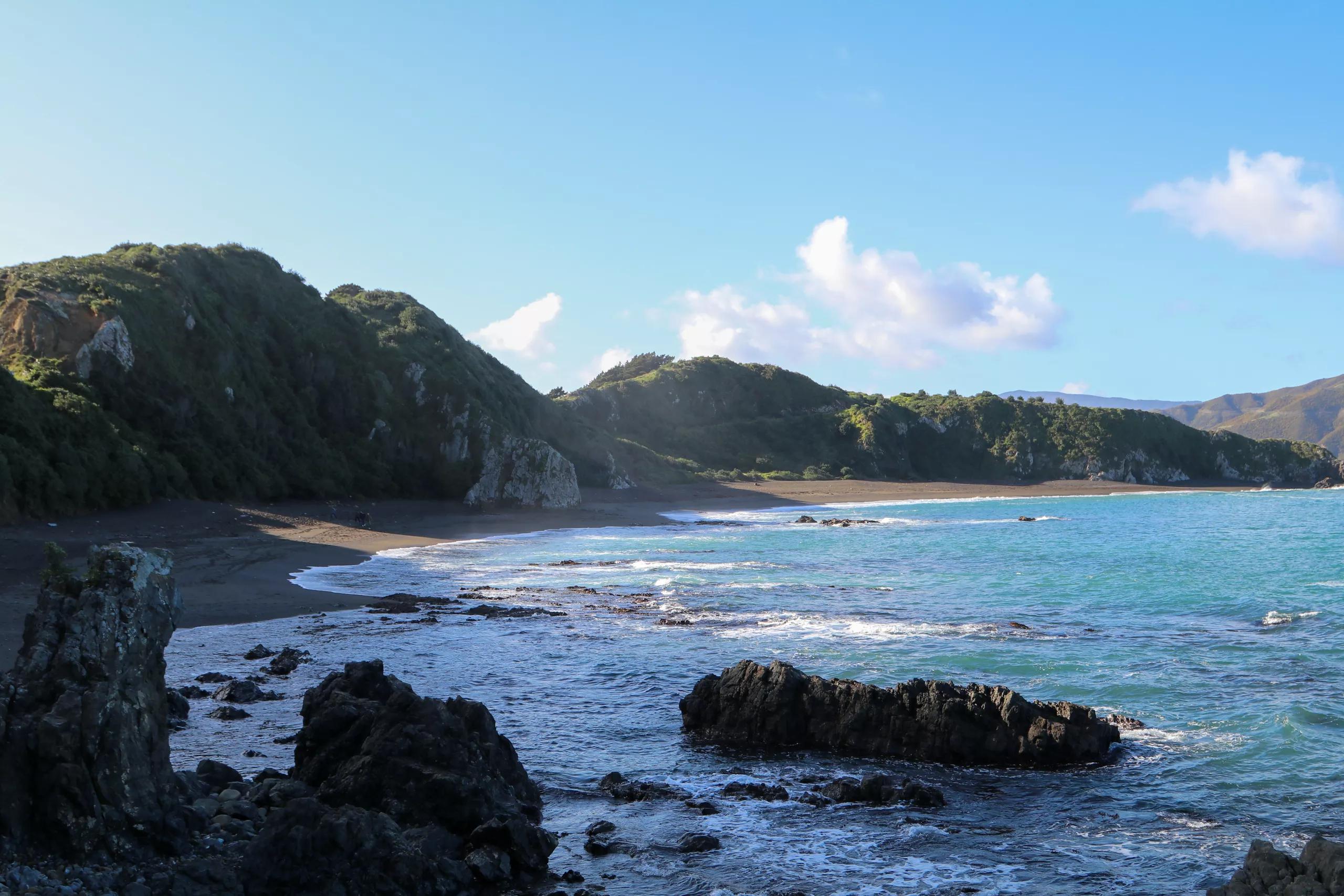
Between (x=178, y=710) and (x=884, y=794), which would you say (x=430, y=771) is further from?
(x=178, y=710)

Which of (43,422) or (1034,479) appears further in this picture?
(1034,479)

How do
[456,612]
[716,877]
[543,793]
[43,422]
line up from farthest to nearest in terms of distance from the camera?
[43,422]
[456,612]
[543,793]
[716,877]

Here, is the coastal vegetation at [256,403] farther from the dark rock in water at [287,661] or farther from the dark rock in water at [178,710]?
the dark rock in water at [178,710]

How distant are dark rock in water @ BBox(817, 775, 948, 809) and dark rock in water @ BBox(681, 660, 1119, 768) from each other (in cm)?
151

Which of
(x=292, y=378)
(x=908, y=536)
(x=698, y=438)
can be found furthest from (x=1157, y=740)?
(x=698, y=438)

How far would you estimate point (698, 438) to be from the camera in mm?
112500

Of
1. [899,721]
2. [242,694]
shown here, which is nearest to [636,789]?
[899,721]

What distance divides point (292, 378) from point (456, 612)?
37655 millimetres

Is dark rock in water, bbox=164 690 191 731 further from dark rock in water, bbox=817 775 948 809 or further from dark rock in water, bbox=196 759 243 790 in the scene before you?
dark rock in water, bbox=817 775 948 809

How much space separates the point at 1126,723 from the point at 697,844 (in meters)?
7.68

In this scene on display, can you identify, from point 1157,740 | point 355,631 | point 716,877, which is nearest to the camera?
point 716,877

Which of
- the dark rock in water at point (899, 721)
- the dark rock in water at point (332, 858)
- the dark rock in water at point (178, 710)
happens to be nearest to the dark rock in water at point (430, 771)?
the dark rock in water at point (332, 858)

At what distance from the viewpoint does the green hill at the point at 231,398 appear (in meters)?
34.9

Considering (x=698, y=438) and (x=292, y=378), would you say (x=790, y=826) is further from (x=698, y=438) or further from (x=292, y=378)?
(x=698, y=438)
